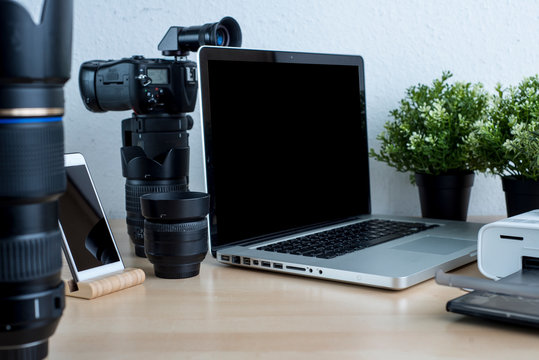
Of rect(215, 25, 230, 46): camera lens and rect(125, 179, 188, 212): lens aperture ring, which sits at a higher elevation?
rect(215, 25, 230, 46): camera lens

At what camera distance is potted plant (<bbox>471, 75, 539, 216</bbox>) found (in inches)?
37.6

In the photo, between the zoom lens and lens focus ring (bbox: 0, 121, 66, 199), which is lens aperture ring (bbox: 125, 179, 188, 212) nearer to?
the zoom lens

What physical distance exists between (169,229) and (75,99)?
580 mm

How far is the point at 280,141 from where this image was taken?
986mm

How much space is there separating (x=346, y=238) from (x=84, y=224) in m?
0.36

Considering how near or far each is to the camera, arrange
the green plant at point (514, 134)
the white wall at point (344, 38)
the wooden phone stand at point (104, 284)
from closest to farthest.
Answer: the wooden phone stand at point (104, 284) → the green plant at point (514, 134) → the white wall at point (344, 38)

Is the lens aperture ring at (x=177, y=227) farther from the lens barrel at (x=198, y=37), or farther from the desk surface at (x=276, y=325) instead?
the lens barrel at (x=198, y=37)

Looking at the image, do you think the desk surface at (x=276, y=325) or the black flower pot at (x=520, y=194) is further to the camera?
the black flower pot at (x=520, y=194)

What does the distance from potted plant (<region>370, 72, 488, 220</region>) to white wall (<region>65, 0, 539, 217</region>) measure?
131mm

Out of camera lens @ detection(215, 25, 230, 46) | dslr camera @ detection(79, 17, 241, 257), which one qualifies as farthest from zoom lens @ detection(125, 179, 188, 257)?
camera lens @ detection(215, 25, 230, 46)

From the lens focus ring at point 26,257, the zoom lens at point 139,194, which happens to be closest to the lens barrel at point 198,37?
the zoom lens at point 139,194

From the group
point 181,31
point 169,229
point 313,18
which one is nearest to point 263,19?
point 313,18

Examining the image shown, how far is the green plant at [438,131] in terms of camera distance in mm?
1088

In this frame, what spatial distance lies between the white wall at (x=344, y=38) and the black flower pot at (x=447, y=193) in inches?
8.0
